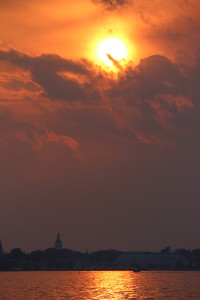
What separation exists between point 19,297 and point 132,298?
24229 mm

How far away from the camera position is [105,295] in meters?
147

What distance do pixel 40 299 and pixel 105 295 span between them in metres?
17.1

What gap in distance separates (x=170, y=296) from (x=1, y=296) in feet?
121

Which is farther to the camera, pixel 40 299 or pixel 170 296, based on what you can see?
pixel 170 296

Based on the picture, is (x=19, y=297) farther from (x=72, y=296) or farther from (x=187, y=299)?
(x=187, y=299)

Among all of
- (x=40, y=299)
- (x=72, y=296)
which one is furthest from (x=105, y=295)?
(x=40, y=299)

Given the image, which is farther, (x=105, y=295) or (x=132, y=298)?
(x=105, y=295)

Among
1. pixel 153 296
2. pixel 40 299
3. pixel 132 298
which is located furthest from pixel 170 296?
pixel 40 299

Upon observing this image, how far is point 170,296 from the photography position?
147750 millimetres

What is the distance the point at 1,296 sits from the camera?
144 metres

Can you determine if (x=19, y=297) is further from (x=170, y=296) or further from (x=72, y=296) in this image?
(x=170, y=296)

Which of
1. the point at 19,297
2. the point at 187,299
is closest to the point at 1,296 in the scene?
the point at 19,297

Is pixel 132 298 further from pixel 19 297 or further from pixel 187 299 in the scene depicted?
pixel 19 297

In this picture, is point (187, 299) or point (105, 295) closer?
point (187, 299)
